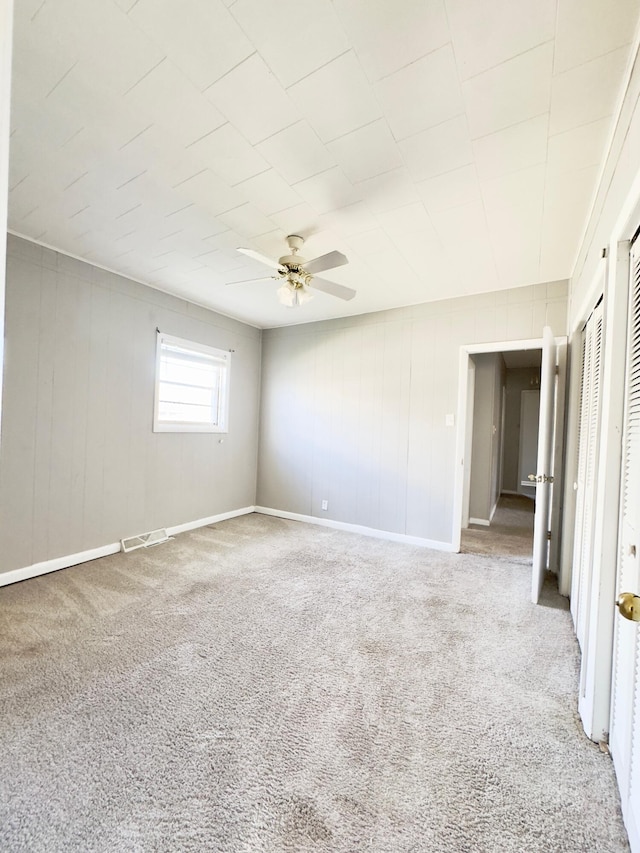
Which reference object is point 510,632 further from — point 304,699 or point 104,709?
point 104,709

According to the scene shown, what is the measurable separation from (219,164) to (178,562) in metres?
2.96

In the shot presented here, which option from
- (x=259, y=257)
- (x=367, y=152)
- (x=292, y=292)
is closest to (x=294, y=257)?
(x=292, y=292)

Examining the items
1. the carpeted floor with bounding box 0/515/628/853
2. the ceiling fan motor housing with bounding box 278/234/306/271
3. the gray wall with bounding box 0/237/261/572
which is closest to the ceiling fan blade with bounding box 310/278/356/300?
the ceiling fan motor housing with bounding box 278/234/306/271

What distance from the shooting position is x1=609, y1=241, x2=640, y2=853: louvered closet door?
3.86 ft

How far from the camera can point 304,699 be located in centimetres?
172

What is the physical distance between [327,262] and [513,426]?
618 cm

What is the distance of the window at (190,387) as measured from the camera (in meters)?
3.87

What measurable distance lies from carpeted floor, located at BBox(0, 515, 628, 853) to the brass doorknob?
831 millimetres

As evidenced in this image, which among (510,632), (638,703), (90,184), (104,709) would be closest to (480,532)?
(510,632)

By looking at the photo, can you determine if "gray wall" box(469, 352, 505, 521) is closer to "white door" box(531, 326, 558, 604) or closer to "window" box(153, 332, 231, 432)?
"white door" box(531, 326, 558, 604)

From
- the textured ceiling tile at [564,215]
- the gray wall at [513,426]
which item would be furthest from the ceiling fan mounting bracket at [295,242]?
the gray wall at [513,426]

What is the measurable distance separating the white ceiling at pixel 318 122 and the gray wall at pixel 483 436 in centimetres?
229

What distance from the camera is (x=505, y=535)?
446 centimetres

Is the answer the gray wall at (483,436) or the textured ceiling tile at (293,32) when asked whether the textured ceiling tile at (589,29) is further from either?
the gray wall at (483,436)
